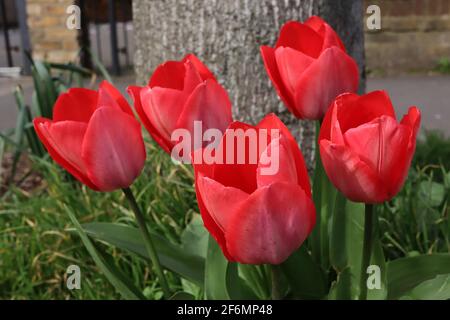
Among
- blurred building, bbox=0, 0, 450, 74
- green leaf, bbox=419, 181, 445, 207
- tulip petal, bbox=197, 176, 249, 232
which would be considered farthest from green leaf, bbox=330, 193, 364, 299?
blurred building, bbox=0, 0, 450, 74

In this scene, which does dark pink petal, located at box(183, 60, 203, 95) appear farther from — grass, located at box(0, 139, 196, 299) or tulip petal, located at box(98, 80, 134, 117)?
grass, located at box(0, 139, 196, 299)

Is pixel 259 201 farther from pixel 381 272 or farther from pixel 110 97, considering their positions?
pixel 381 272

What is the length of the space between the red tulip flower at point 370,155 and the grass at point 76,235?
4.13 ft

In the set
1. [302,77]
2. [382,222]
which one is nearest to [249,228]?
[302,77]

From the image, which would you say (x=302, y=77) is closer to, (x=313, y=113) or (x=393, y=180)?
(x=313, y=113)

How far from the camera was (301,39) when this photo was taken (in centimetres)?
147

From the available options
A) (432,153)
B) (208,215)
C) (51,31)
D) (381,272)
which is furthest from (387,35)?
(208,215)

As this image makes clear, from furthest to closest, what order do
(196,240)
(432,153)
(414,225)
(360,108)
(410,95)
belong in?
(410,95), (432,153), (414,225), (196,240), (360,108)

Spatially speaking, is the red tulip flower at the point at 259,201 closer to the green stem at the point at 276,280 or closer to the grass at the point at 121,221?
the green stem at the point at 276,280

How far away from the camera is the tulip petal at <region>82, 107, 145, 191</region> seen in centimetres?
124

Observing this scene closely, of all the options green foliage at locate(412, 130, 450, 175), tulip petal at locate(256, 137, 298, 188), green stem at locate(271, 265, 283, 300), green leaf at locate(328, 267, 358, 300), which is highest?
tulip petal at locate(256, 137, 298, 188)

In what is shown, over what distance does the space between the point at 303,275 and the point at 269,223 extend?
48 cm

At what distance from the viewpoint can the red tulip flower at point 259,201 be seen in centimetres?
106

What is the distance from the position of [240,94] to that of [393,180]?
5.48 feet
